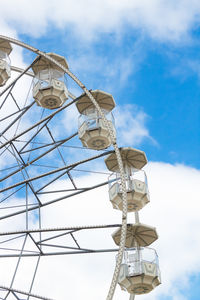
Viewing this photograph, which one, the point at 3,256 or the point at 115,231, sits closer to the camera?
the point at 3,256

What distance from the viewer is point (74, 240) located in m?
17.2

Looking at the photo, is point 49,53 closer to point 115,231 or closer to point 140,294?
point 115,231

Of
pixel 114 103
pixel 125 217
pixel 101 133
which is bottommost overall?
pixel 125 217

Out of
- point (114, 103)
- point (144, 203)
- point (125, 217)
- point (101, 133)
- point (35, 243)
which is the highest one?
point (114, 103)

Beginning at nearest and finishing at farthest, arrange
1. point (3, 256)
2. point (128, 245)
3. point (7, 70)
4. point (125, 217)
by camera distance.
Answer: point (125, 217) → point (3, 256) → point (128, 245) → point (7, 70)

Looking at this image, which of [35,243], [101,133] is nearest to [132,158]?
[101,133]

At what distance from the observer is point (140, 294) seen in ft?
55.4

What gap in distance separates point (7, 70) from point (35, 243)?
245 inches

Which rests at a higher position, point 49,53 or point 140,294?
point 49,53

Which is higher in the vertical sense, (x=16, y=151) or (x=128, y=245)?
(x=16, y=151)

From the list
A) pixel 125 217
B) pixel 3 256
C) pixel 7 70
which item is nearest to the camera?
pixel 125 217

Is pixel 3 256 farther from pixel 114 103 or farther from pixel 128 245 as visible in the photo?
pixel 114 103

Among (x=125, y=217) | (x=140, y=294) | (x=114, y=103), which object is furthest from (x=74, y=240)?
(x=114, y=103)

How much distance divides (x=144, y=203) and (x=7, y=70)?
6.65m
